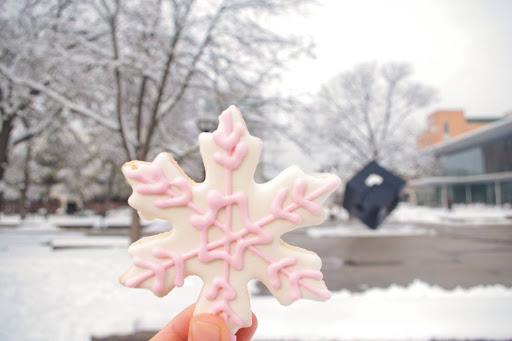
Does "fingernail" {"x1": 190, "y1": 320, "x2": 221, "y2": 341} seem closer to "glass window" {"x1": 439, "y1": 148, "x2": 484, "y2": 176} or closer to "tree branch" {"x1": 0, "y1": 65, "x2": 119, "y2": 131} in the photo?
"tree branch" {"x1": 0, "y1": 65, "x2": 119, "y2": 131}

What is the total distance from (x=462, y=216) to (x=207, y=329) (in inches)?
1470

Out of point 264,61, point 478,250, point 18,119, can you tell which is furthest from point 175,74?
point 478,250

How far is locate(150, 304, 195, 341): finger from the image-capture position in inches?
70.1

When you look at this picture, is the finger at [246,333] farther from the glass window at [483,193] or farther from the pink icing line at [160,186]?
the glass window at [483,193]

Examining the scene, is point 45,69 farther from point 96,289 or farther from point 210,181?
point 210,181

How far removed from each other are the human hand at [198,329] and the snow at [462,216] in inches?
1130

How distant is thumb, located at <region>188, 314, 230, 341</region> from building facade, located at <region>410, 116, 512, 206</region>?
39600mm

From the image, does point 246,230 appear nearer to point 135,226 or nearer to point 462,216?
point 135,226

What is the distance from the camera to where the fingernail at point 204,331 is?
157 centimetres

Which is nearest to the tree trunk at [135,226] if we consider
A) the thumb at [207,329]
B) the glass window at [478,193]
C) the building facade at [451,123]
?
the thumb at [207,329]

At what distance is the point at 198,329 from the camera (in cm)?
158

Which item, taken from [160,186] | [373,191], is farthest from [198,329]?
[373,191]

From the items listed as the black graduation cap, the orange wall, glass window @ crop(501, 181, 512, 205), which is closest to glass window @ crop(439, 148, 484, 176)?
glass window @ crop(501, 181, 512, 205)

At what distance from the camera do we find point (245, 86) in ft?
34.2
